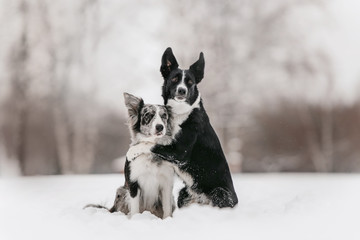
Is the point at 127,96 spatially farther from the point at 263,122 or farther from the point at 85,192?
the point at 263,122

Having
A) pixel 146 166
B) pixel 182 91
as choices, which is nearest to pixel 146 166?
pixel 146 166

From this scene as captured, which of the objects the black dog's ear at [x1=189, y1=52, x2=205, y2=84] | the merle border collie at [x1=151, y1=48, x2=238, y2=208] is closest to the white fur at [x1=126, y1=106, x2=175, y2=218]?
the merle border collie at [x1=151, y1=48, x2=238, y2=208]

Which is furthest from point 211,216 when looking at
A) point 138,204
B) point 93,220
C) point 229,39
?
point 229,39

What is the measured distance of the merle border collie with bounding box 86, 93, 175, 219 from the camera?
167 inches

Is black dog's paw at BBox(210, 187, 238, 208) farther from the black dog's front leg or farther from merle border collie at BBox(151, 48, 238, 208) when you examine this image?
the black dog's front leg

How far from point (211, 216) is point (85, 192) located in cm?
288

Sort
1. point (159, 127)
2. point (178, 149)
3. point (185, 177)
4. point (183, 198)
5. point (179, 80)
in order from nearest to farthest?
point (159, 127) < point (178, 149) < point (179, 80) < point (185, 177) < point (183, 198)

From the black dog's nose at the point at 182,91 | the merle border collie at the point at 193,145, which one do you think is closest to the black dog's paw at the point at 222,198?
the merle border collie at the point at 193,145

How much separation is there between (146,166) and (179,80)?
89 centimetres

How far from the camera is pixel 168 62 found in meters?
4.41

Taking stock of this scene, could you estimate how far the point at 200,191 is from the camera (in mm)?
4426

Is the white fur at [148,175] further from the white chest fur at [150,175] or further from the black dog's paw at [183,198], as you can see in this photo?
the black dog's paw at [183,198]

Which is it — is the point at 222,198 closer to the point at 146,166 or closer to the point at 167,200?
the point at 167,200

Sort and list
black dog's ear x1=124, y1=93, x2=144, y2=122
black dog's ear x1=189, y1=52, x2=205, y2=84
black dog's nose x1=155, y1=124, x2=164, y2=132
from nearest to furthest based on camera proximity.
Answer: black dog's nose x1=155, y1=124, x2=164, y2=132
black dog's ear x1=124, y1=93, x2=144, y2=122
black dog's ear x1=189, y1=52, x2=205, y2=84
